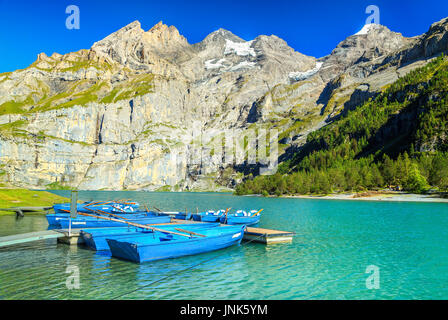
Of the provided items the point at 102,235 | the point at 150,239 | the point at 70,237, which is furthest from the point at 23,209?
the point at 150,239

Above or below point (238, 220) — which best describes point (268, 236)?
above

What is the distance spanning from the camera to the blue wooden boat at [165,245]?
23625mm

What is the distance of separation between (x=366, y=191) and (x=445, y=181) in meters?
38.1

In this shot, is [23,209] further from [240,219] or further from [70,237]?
[240,219]

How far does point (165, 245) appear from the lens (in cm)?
2483

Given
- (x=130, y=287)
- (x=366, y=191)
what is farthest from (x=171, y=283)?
(x=366, y=191)

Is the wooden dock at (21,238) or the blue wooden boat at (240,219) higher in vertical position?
the wooden dock at (21,238)

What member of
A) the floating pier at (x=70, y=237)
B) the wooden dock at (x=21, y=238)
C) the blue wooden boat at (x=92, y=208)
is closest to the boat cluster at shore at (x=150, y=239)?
the floating pier at (x=70, y=237)

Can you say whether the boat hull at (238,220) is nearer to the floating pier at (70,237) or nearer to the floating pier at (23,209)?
the floating pier at (70,237)

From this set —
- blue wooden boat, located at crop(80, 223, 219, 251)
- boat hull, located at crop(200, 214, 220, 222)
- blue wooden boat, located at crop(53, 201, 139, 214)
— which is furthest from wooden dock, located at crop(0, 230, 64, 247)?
boat hull, located at crop(200, 214, 220, 222)

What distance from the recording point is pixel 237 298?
16.3 meters

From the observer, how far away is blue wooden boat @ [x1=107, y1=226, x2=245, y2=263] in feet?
77.5

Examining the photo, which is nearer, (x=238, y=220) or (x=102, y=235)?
(x=102, y=235)

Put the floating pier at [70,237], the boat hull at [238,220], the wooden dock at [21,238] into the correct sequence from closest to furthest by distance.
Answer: the wooden dock at [21,238], the floating pier at [70,237], the boat hull at [238,220]
